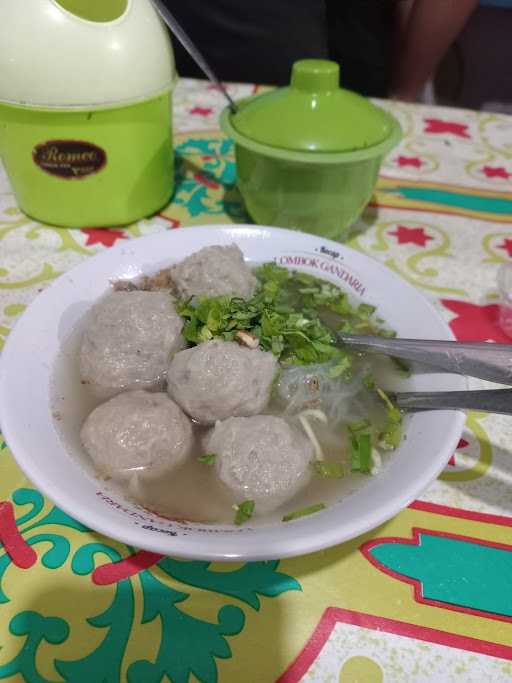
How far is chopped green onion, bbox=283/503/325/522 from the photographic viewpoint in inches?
38.1

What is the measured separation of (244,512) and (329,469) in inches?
9.8

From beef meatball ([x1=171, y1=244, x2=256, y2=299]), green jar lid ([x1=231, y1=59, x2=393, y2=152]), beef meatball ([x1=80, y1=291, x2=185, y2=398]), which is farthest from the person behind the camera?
green jar lid ([x1=231, y1=59, x2=393, y2=152])

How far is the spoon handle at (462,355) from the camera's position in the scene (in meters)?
1.09

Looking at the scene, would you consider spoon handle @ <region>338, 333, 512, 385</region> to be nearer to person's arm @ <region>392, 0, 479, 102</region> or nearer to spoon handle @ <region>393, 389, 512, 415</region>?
spoon handle @ <region>393, 389, 512, 415</region>

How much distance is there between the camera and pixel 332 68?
1.65 m

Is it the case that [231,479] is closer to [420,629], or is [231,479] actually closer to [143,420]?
[143,420]

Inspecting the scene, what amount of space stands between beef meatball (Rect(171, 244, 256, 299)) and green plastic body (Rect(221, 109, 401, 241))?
359 mm

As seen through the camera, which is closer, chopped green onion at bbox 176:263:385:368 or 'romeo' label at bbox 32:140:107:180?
chopped green onion at bbox 176:263:385:368

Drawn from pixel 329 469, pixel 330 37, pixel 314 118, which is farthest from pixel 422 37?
pixel 329 469

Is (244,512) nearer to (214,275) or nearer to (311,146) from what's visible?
(214,275)

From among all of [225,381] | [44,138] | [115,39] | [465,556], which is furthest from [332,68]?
[465,556]

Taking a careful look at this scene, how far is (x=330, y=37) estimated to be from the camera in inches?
125

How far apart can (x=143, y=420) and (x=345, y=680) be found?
63 centimetres

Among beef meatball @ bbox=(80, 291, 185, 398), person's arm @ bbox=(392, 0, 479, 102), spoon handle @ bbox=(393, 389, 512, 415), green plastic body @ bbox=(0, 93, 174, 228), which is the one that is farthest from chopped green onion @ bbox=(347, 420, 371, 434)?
person's arm @ bbox=(392, 0, 479, 102)
